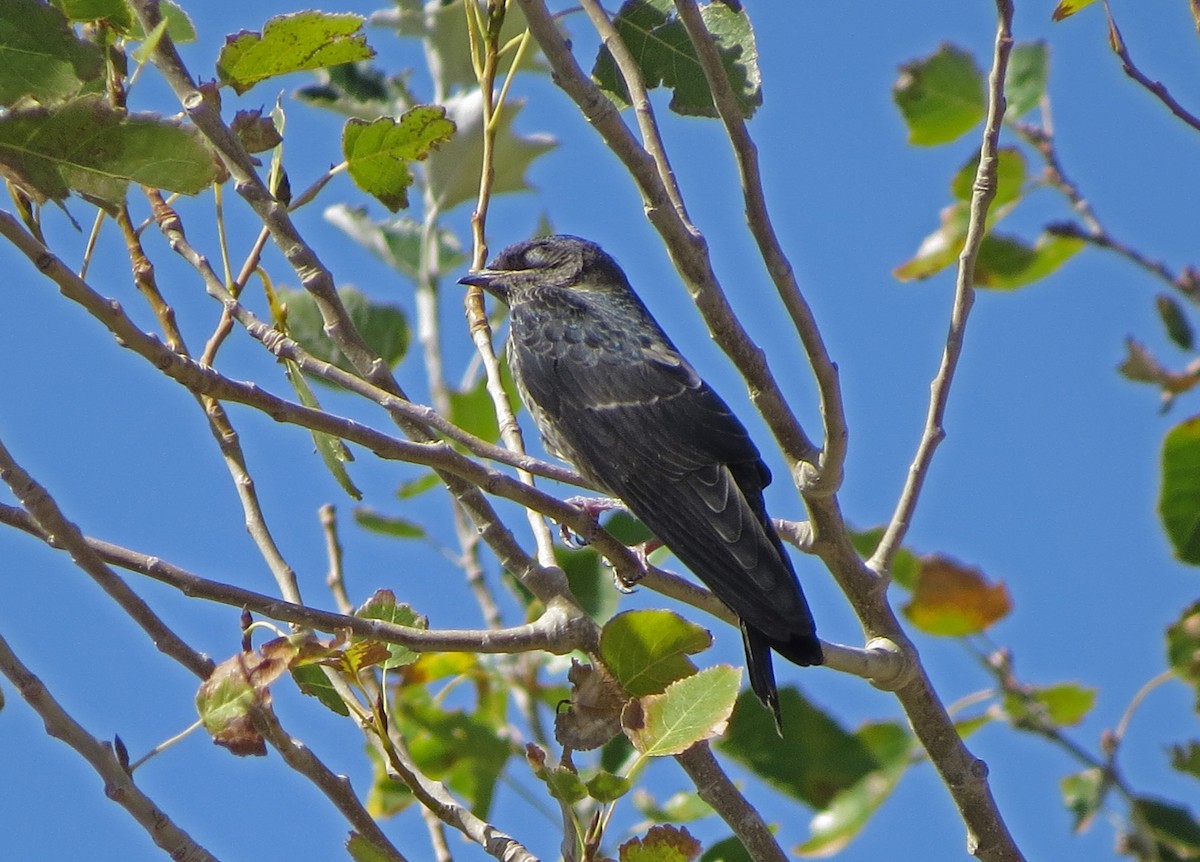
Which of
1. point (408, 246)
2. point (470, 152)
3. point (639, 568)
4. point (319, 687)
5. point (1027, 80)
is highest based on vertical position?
point (1027, 80)

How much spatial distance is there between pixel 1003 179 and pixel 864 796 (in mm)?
1811

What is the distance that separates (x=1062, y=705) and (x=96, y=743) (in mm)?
2263

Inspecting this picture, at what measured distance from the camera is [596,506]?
423 centimetres

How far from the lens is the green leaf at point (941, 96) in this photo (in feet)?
12.9

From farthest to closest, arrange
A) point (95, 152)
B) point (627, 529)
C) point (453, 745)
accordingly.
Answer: point (627, 529) → point (453, 745) → point (95, 152)

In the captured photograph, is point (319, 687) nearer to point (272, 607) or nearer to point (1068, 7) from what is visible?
point (272, 607)

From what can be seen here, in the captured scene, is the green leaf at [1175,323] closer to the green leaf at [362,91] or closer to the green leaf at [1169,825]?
the green leaf at [1169,825]

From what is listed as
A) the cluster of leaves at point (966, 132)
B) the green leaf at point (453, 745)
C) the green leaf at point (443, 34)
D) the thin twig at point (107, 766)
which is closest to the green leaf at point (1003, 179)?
the cluster of leaves at point (966, 132)

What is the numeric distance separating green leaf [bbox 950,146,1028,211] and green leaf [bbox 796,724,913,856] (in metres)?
1.54

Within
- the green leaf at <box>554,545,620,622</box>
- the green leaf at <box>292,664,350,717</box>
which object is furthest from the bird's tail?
the green leaf at <box>292,664,350,717</box>

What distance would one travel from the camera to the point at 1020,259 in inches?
165

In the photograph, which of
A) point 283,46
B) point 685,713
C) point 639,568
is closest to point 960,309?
point 639,568

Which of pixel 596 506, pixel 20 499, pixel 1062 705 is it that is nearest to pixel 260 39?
pixel 20 499

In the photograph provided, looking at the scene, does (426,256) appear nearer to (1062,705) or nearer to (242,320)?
(242,320)
